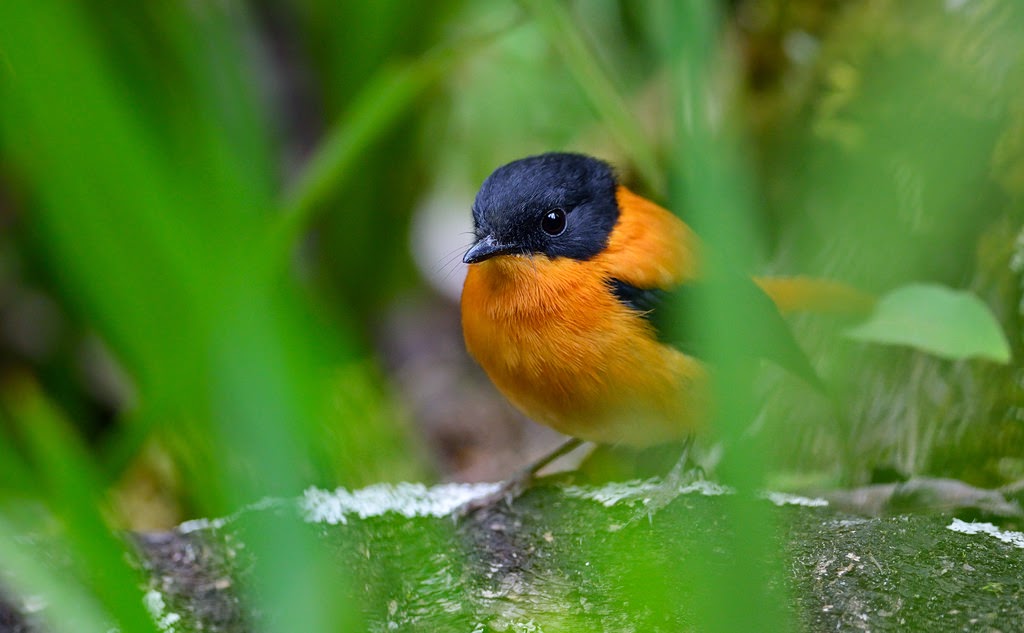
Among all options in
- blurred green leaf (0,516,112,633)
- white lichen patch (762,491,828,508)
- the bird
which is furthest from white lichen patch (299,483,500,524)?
blurred green leaf (0,516,112,633)

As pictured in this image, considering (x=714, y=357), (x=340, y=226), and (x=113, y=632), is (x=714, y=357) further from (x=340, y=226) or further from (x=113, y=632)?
(x=340, y=226)

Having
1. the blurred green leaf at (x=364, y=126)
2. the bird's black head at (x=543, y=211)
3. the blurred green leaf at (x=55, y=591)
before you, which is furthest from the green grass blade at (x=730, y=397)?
A: the blurred green leaf at (x=364, y=126)

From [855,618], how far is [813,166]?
1.95 meters

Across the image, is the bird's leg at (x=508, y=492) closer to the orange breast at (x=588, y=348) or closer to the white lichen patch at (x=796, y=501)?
the orange breast at (x=588, y=348)

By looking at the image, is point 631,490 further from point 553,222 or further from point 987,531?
point 987,531

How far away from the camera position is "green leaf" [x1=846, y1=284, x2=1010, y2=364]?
2588mm

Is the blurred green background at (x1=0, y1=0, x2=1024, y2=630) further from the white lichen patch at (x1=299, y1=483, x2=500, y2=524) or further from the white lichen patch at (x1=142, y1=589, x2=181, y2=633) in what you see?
the white lichen patch at (x1=142, y1=589, x2=181, y2=633)

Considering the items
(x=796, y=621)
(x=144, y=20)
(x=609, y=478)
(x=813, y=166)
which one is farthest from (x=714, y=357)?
(x=144, y=20)

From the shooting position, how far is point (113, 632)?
2.08m

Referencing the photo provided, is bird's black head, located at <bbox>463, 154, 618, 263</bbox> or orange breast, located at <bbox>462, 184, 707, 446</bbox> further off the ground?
bird's black head, located at <bbox>463, 154, 618, 263</bbox>

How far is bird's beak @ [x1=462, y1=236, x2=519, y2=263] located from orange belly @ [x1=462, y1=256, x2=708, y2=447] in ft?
0.26

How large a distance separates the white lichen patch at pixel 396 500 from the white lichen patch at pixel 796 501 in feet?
2.65

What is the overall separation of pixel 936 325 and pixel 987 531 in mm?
643

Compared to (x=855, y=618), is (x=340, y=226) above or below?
above
